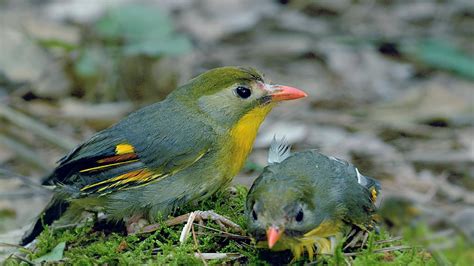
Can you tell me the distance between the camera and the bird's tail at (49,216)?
4.73 meters

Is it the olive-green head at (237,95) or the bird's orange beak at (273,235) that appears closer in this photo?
the bird's orange beak at (273,235)

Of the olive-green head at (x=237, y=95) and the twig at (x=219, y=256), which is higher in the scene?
the olive-green head at (x=237, y=95)

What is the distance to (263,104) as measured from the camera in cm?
483

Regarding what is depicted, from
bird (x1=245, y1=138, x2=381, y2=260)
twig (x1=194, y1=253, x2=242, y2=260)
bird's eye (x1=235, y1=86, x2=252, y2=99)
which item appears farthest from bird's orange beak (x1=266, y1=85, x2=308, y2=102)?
twig (x1=194, y1=253, x2=242, y2=260)

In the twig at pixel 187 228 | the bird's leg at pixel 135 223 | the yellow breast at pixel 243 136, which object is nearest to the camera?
the twig at pixel 187 228

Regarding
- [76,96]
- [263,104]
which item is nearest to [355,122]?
[76,96]

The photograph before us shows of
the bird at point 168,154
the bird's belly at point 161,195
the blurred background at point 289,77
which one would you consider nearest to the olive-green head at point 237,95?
the bird at point 168,154

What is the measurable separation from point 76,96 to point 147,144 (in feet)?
13.6

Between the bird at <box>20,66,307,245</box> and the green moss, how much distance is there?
18 centimetres

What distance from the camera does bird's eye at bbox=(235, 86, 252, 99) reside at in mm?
4801

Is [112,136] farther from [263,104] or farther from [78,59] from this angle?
[78,59]

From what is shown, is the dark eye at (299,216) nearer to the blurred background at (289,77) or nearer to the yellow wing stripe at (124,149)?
the yellow wing stripe at (124,149)

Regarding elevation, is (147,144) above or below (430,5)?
above

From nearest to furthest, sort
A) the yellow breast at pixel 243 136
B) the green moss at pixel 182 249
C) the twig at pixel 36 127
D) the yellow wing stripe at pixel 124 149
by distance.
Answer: the green moss at pixel 182 249 → the yellow wing stripe at pixel 124 149 → the yellow breast at pixel 243 136 → the twig at pixel 36 127
